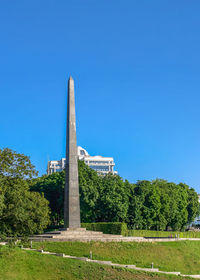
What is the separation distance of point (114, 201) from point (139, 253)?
18779 mm

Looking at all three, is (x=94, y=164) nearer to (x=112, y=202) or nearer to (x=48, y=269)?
(x=112, y=202)

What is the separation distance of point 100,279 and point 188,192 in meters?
64.2

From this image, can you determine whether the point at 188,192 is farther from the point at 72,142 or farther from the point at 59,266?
the point at 59,266

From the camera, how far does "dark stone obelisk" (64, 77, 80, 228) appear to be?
4600 centimetres

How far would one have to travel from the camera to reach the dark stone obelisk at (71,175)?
46000 mm

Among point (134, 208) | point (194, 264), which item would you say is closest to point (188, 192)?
point (134, 208)

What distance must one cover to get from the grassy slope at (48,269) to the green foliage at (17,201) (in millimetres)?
1732

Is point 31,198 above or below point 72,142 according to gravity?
below

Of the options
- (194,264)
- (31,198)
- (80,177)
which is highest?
(80,177)

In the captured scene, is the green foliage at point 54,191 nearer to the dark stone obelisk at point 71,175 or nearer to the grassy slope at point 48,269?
the dark stone obelisk at point 71,175

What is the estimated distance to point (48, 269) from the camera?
2950 centimetres

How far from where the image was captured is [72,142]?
4781 centimetres

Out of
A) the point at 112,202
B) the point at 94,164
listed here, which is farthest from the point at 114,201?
the point at 94,164

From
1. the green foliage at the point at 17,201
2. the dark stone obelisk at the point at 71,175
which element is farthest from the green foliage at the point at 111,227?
the green foliage at the point at 17,201
